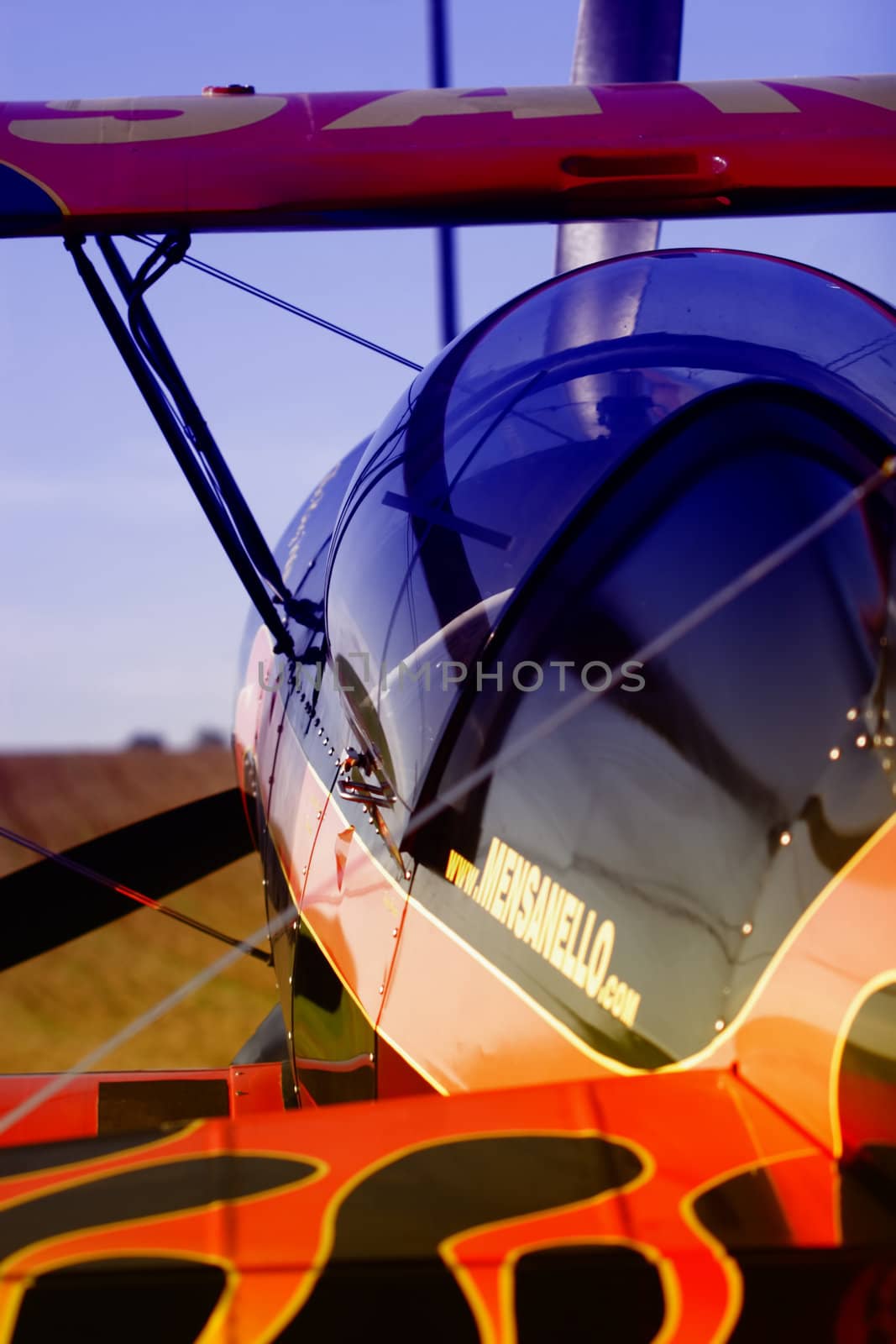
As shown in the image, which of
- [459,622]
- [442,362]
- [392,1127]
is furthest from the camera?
[442,362]

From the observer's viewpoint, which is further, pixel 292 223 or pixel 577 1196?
pixel 292 223

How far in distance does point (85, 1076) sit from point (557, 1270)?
9.42 ft

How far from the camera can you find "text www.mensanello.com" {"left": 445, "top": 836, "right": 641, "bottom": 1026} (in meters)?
2.18

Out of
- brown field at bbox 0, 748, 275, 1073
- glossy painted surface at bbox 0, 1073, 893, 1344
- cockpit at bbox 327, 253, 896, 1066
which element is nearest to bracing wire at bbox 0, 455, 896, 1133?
cockpit at bbox 327, 253, 896, 1066

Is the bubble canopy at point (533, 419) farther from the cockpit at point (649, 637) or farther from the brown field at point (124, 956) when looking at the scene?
the brown field at point (124, 956)

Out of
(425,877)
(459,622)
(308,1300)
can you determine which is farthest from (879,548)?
(308,1300)

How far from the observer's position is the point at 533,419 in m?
3.01

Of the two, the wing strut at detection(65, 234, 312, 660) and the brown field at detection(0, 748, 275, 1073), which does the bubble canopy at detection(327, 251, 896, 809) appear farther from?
the brown field at detection(0, 748, 275, 1073)

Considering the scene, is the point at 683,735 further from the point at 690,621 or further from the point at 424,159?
the point at 424,159

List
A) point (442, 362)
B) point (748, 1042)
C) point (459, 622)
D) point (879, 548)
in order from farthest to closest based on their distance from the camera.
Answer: point (442, 362) < point (459, 622) < point (879, 548) < point (748, 1042)

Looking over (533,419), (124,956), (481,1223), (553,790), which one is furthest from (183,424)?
(124,956)

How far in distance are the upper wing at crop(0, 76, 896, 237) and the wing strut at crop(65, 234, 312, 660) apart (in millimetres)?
185

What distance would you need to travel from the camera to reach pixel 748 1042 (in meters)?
1.93

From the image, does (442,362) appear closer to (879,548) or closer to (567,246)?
(879,548)
